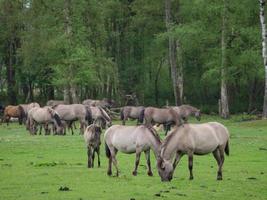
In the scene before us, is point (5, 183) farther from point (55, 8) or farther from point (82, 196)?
point (55, 8)

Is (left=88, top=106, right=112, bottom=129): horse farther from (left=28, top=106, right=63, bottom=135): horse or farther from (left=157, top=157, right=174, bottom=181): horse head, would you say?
(left=157, top=157, right=174, bottom=181): horse head

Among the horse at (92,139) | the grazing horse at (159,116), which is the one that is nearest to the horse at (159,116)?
the grazing horse at (159,116)

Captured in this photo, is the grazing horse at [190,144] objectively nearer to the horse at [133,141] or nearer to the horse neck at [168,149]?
the horse neck at [168,149]

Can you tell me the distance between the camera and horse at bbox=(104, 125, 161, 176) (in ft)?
66.9

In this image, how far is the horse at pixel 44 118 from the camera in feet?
132

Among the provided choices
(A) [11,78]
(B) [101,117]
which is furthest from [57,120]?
(A) [11,78]

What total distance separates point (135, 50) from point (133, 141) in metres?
55.5

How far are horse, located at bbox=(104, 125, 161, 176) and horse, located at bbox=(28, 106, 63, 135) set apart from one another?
1921 centimetres

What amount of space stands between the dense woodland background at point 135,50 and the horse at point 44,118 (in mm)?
15172

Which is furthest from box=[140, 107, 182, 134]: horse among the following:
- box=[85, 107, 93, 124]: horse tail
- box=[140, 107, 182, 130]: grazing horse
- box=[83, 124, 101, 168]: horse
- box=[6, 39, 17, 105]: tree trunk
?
box=[6, 39, 17, 105]: tree trunk

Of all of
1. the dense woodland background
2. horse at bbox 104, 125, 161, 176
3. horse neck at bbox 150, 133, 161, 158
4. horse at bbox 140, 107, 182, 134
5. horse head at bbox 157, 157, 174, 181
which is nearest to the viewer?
horse head at bbox 157, 157, 174, 181

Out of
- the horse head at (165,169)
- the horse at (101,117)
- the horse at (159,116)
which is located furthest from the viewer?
the horse at (159,116)

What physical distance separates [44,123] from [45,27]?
2184cm

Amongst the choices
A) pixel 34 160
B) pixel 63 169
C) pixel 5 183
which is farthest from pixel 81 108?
pixel 5 183
